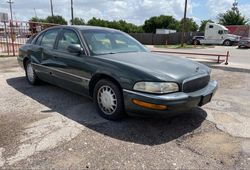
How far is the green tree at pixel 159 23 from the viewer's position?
68125mm

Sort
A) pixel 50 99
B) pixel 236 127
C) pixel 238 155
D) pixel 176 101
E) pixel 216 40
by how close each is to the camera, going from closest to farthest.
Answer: pixel 238 155, pixel 176 101, pixel 236 127, pixel 50 99, pixel 216 40

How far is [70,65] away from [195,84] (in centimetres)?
229

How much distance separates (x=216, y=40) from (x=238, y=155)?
111ft

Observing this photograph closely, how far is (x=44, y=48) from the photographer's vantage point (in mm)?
5273

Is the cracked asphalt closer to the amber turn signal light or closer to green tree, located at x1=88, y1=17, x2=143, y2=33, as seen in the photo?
the amber turn signal light

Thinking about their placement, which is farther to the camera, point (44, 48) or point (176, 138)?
point (44, 48)

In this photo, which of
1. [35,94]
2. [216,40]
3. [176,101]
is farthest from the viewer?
[216,40]

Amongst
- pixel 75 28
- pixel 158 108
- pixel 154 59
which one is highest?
pixel 75 28

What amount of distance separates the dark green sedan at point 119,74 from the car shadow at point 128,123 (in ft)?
0.78

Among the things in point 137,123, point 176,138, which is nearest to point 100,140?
point 137,123

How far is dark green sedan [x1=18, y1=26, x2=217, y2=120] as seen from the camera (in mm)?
3256

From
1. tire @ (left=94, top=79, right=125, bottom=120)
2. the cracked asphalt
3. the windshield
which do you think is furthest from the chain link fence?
tire @ (left=94, top=79, right=125, bottom=120)

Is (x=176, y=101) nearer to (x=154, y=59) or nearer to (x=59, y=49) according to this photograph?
(x=154, y=59)

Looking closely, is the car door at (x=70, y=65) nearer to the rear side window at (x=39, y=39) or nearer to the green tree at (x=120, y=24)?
the rear side window at (x=39, y=39)
